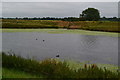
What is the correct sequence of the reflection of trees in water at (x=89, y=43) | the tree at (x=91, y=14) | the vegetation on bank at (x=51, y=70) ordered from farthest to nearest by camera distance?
the tree at (x=91, y=14) < the reflection of trees in water at (x=89, y=43) < the vegetation on bank at (x=51, y=70)

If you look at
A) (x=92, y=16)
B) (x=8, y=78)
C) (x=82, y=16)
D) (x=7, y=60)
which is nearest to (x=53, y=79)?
(x=8, y=78)

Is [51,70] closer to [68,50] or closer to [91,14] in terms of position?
[68,50]

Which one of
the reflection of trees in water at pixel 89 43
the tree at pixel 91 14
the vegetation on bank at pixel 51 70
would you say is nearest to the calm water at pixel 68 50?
the reflection of trees in water at pixel 89 43

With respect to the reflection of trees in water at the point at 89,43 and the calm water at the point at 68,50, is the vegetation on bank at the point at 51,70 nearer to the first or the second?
the calm water at the point at 68,50

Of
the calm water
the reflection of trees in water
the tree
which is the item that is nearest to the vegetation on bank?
the calm water

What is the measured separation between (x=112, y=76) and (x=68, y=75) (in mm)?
1260

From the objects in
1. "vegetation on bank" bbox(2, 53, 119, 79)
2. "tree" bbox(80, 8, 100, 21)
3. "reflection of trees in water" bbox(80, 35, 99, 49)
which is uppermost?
"tree" bbox(80, 8, 100, 21)

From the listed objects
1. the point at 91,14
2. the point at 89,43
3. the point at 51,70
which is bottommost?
the point at 51,70

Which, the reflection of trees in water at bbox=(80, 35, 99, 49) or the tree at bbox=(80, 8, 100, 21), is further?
the tree at bbox=(80, 8, 100, 21)

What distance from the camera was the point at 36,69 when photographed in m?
5.46

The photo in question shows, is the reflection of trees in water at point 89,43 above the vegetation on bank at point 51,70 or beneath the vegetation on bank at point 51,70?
above

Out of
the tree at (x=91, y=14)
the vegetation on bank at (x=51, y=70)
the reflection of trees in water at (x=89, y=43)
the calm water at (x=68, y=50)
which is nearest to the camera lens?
the vegetation on bank at (x=51, y=70)

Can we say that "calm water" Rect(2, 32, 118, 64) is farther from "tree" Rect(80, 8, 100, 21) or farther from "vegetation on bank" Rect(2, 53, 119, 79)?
"tree" Rect(80, 8, 100, 21)

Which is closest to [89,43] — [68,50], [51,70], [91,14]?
[68,50]
